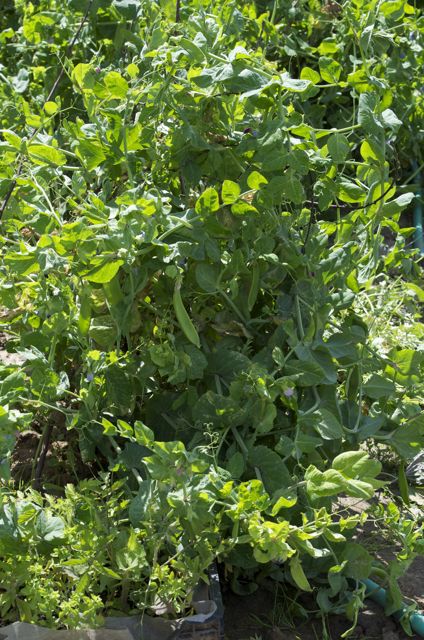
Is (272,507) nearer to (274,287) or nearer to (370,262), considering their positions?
(274,287)

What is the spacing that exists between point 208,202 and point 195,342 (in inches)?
12.4

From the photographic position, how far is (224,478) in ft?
6.70

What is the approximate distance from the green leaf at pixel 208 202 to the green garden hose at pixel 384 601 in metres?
0.99

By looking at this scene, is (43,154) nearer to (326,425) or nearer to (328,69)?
(328,69)

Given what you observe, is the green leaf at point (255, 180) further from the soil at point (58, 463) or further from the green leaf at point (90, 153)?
the soil at point (58, 463)

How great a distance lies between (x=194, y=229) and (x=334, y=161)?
0.38m

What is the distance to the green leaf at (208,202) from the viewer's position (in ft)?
7.15

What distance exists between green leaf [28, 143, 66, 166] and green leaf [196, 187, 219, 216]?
0.38 metres

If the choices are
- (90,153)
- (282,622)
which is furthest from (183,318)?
(282,622)

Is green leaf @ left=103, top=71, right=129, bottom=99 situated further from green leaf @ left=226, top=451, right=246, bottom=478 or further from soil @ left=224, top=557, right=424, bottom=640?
soil @ left=224, top=557, right=424, bottom=640

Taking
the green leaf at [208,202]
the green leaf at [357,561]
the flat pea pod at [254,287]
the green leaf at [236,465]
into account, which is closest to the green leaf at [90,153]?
the green leaf at [208,202]

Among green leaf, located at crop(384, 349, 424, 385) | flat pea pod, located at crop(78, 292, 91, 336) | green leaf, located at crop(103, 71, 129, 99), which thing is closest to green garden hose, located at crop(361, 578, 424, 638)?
green leaf, located at crop(384, 349, 424, 385)

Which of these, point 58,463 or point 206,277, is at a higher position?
point 206,277

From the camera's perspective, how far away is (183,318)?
2.21 meters
